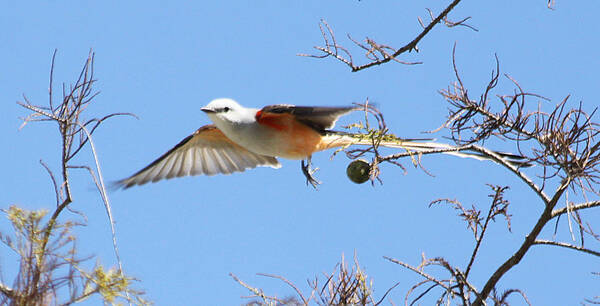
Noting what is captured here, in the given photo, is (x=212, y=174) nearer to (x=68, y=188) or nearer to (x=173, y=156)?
(x=173, y=156)

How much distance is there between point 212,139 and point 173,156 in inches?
13.7

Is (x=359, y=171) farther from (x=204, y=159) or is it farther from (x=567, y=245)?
(x=204, y=159)

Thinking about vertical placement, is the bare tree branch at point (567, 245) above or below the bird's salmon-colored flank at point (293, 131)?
below

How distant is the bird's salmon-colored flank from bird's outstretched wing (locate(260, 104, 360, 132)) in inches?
1.1

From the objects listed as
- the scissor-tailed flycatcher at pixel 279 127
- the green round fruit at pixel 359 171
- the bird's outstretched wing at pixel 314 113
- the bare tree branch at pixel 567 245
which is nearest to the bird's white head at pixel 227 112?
the scissor-tailed flycatcher at pixel 279 127

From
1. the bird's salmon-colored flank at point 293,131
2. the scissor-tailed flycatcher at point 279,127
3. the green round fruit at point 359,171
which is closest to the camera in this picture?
the green round fruit at point 359,171

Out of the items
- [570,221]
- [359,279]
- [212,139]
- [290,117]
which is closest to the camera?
[570,221]

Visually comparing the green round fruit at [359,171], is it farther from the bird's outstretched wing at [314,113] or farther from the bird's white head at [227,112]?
the bird's white head at [227,112]

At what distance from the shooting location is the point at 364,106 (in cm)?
281

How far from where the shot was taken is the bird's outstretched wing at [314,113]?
3797 millimetres

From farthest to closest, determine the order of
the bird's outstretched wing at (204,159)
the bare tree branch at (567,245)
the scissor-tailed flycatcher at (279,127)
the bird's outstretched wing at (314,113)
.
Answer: the bird's outstretched wing at (204,159)
the scissor-tailed flycatcher at (279,127)
the bird's outstretched wing at (314,113)
the bare tree branch at (567,245)

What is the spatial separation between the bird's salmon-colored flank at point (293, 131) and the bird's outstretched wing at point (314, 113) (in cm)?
3

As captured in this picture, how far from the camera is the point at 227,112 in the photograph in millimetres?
4238

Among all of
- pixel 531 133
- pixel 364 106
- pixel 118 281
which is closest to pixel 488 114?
pixel 531 133
